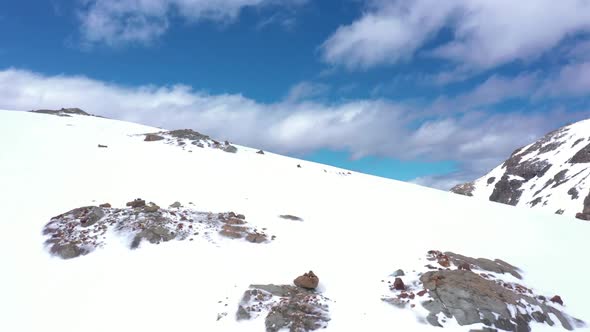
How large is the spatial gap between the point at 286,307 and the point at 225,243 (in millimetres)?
5802

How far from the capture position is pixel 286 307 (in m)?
12.9

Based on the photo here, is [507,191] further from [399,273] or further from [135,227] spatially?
[135,227]

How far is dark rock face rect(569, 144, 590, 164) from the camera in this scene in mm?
102613

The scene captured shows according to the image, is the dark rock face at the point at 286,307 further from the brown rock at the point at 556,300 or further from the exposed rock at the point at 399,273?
the brown rock at the point at 556,300

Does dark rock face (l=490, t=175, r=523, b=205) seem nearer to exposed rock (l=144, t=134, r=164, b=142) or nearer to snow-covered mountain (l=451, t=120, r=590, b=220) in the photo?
snow-covered mountain (l=451, t=120, r=590, b=220)

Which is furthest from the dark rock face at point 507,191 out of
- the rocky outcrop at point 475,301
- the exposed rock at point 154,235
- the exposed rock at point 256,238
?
the exposed rock at point 154,235

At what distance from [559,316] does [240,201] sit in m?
17.2

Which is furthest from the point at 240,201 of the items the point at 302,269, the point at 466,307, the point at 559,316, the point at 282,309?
the point at 559,316

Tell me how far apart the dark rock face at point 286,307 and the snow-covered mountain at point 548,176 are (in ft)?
288

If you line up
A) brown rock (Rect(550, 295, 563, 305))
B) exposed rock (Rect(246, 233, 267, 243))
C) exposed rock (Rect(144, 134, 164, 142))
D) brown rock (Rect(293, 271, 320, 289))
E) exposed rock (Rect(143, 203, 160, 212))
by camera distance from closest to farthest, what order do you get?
brown rock (Rect(293, 271, 320, 289)) → brown rock (Rect(550, 295, 563, 305)) → exposed rock (Rect(246, 233, 267, 243)) → exposed rock (Rect(143, 203, 160, 212)) → exposed rock (Rect(144, 134, 164, 142))

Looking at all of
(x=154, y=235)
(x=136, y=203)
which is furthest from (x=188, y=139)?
(x=154, y=235)

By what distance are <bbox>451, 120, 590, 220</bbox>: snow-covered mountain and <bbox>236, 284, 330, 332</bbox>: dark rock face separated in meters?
87.8

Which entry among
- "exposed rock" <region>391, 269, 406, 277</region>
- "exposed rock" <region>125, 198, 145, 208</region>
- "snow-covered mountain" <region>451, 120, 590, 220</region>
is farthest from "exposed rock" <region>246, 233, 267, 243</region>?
"snow-covered mountain" <region>451, 120, 590, 220</region>

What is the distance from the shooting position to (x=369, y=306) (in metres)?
13.5
